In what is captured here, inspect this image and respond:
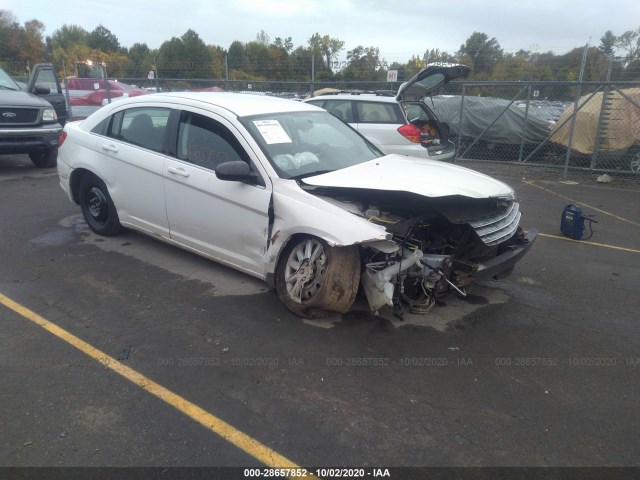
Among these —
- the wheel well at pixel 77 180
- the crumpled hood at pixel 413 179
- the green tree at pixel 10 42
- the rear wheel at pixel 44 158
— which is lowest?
the rear wheel at pixel 44 158

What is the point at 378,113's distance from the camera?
8.93m

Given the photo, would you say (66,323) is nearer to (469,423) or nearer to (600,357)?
(469,423)

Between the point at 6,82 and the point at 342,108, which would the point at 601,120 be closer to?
the point at 342,108

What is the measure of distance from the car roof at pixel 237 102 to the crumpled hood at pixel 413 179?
3.31 ft

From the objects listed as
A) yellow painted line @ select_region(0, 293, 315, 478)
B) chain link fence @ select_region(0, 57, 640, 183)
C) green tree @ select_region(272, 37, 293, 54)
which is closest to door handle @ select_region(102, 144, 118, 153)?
yellow painted line @ select_region(0, 293, 315, 478)

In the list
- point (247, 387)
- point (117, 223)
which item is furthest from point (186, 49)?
point (247, 387)

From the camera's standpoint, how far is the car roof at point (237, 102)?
14.8ft

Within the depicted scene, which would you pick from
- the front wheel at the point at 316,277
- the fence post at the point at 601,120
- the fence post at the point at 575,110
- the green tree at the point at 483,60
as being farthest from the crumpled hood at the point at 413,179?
the green tree at the point at 483,60

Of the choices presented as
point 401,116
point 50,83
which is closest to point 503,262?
point 401,116

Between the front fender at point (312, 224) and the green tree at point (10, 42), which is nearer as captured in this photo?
the front fender at point (312, 224)

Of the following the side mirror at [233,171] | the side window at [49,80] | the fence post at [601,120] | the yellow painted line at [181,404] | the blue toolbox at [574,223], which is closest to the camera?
the yellow painted line at [181,404]

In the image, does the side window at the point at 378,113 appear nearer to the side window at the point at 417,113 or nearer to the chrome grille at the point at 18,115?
the side window at the point at 417,113

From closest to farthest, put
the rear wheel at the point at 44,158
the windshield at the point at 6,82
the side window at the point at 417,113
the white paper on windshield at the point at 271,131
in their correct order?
the white paper on windshield at the point at 271,131, the side window at the point at 417,113, the windshield at the point at 6,82, the rear wheel at the point at 44,158

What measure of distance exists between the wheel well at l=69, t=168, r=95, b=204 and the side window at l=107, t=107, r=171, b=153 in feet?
2.09
